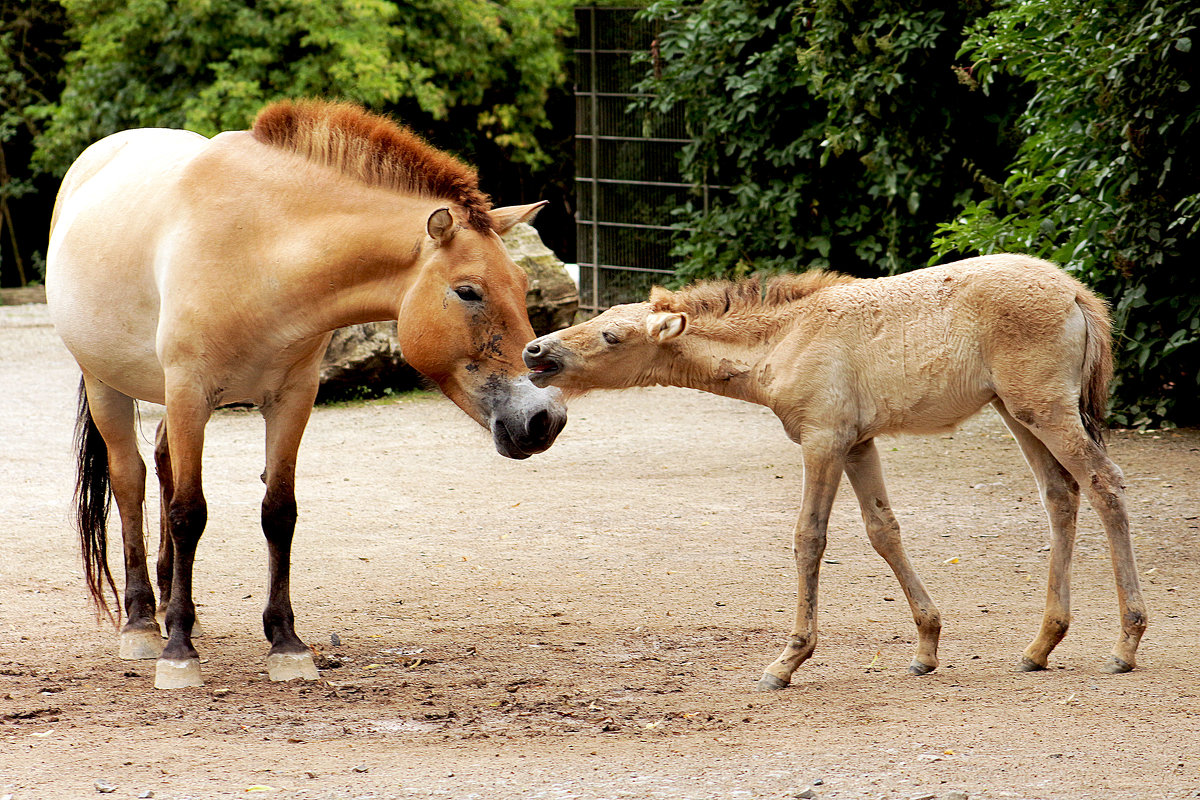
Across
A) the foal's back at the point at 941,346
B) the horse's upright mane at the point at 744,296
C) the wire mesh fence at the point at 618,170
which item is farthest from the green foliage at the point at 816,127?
the foal's back at the point at 941,346

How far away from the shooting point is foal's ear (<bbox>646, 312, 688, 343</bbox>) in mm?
4254

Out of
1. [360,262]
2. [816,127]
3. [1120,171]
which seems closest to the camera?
[360,262]

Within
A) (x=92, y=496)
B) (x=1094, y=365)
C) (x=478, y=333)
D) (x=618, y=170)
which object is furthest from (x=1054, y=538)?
(x=618, y=170)

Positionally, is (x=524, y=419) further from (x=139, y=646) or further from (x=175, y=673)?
(x=139, y=646)

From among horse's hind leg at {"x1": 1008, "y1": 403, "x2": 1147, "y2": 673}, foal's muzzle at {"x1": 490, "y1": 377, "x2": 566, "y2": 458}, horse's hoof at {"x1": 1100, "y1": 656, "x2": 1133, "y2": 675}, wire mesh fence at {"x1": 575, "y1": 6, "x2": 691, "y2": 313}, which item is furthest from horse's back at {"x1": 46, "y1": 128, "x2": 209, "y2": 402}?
wire mesh fence at {"x1": 575, "y1": 6, "x2": 691, "y2": 313}

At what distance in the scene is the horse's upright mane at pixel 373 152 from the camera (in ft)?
14.3

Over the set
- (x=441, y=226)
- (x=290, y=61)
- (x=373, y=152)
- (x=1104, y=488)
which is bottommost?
(x=1104, y=488)

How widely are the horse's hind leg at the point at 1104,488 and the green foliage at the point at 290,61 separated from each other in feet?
35.5

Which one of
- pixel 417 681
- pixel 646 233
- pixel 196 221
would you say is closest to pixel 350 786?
pixel 417 681

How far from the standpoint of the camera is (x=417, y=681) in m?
4.52

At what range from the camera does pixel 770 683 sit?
420 cm

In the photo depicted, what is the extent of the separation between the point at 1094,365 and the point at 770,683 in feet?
4.84

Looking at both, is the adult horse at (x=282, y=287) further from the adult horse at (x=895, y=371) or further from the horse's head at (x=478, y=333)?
the adult horse at (x=895, y=371)

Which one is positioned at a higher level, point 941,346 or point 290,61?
point 290,61
